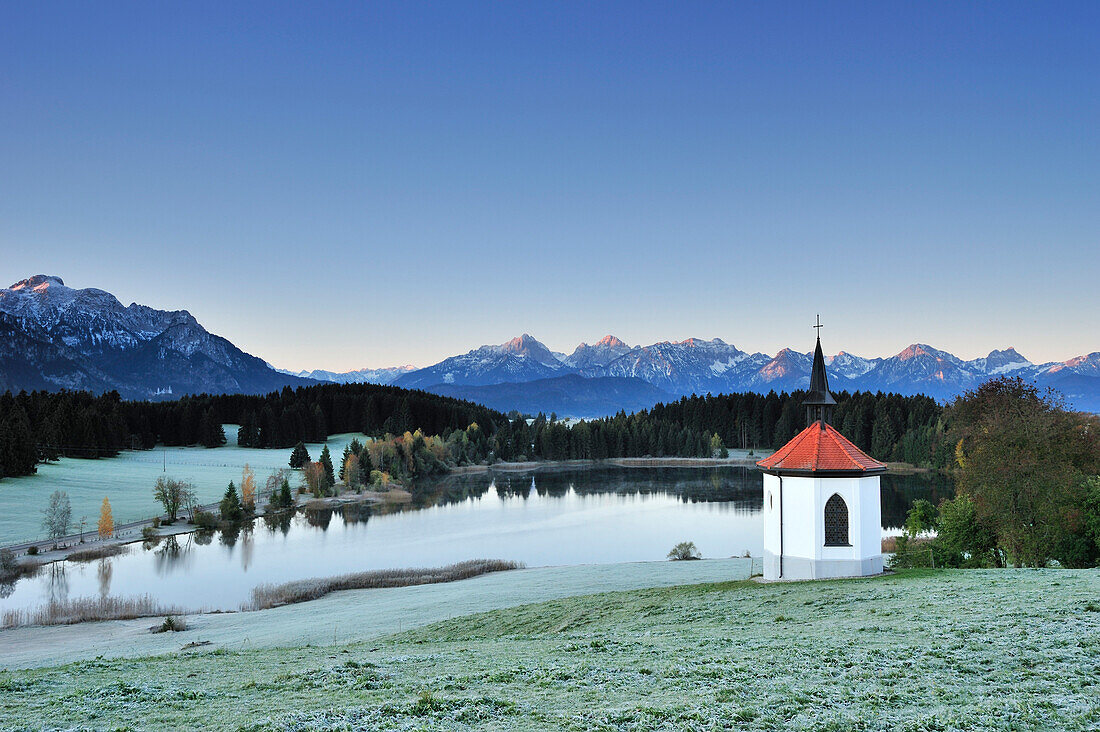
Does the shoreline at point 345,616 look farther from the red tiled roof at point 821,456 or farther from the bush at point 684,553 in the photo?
the red tiled roof at point 821,456

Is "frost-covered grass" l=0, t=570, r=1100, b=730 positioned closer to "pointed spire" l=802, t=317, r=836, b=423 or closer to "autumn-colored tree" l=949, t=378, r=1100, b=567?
"pointed spire" l=802, t=317, r=836, b=423

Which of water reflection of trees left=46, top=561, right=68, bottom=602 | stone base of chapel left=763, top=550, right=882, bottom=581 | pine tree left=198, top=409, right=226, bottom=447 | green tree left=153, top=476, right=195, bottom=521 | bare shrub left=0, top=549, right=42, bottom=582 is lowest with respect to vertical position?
water reflection of trees left=46, top=561, right=68, bottom=602

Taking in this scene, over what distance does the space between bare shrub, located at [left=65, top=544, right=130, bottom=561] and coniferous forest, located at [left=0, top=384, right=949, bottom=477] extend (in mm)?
50530

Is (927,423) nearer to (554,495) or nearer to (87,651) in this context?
(554,495)

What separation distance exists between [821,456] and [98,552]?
52097mm

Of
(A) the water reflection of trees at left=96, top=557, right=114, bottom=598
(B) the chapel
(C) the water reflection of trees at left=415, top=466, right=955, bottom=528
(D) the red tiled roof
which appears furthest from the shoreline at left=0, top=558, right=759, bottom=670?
(C) the water reflection of trees at left=415, top=466, right=955, bottom=528

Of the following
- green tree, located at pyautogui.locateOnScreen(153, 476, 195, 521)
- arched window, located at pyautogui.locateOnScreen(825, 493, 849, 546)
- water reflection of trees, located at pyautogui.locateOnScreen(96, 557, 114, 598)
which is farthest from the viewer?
green tree, located at pyautogui.locateOnScreen(153, 476, 195, 521)

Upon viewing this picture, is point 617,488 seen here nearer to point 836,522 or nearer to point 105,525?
point 105,525

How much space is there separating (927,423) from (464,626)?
408 feet

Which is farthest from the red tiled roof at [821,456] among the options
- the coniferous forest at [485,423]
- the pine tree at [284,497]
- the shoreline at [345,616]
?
the coniferous forest at [485,423]

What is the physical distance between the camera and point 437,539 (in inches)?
2290

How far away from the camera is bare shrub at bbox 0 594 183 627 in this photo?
33.2 metres

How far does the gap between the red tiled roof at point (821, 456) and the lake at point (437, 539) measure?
2311 centimetres

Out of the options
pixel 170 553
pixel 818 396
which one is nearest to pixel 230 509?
pixel 170 553
